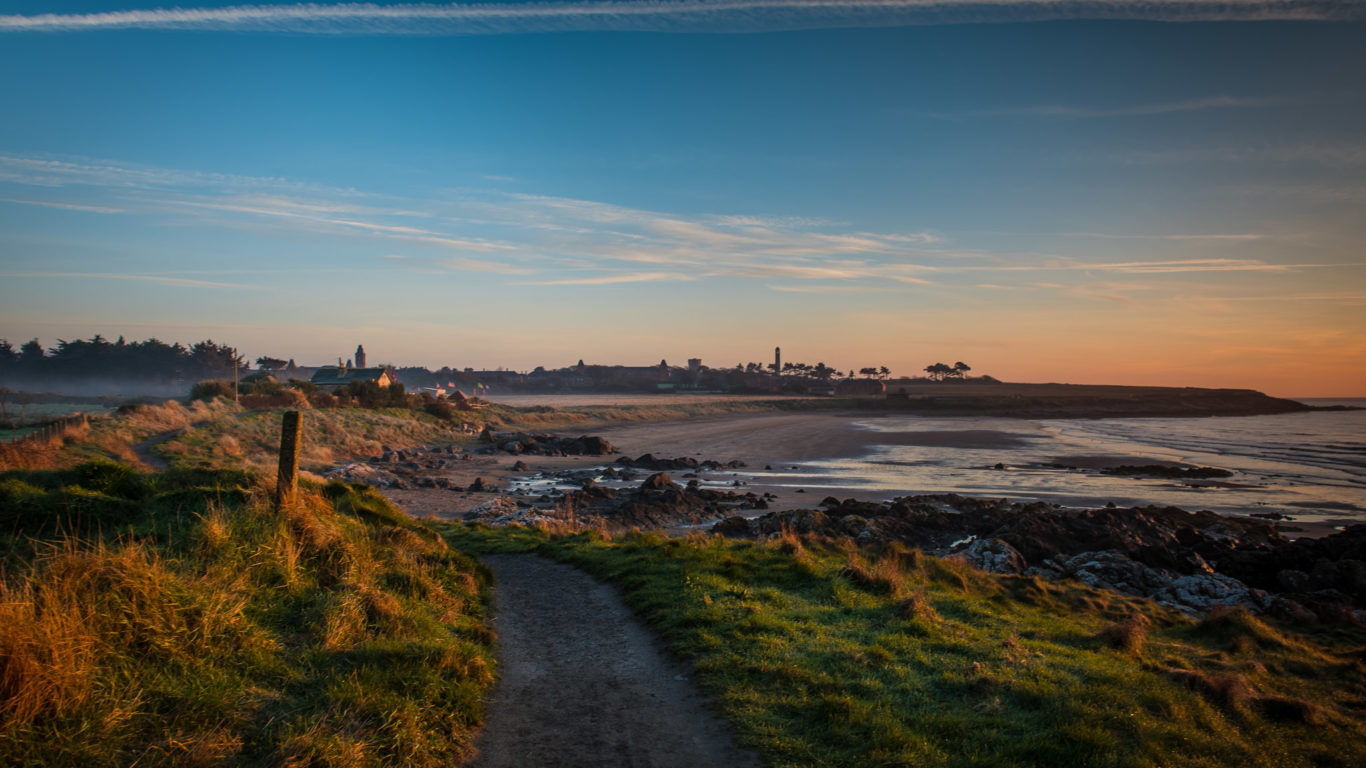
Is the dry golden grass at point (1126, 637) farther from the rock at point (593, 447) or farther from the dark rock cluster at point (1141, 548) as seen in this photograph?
the rock at point (593, 447)

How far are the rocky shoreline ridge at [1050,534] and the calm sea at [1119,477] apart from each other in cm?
523

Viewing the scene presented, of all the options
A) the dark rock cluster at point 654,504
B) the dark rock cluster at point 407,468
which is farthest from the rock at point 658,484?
the dark rock cluster at point 407,468

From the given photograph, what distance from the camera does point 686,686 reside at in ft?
24.7

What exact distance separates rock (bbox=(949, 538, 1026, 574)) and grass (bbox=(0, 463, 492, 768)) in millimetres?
12220

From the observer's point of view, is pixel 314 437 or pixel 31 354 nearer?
pixel 314 437

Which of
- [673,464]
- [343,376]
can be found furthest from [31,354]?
[673,464]

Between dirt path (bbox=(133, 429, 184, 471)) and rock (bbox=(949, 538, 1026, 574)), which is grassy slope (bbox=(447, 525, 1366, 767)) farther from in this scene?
dirt path (bbox=(133, 429, 184, 471))

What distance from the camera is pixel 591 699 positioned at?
7168 mm

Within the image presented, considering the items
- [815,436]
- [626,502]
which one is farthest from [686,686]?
[815,436]

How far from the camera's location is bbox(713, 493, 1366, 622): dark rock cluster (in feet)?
48.7

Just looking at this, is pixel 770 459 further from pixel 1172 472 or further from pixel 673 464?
pixel 1172 472

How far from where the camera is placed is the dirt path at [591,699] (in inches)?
235

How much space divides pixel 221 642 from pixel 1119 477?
1559 inches

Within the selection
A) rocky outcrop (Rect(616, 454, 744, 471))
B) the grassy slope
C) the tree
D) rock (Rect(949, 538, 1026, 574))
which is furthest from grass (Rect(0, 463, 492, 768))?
the tree
